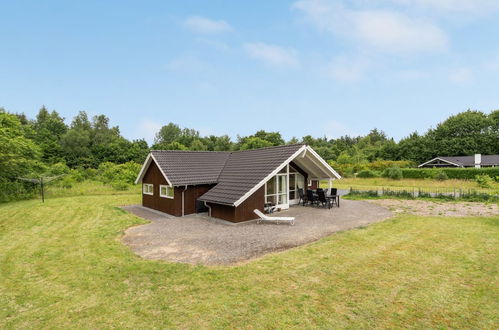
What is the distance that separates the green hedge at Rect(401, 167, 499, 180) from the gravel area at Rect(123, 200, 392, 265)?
74.9ft

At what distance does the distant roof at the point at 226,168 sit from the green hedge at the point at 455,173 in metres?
23.2

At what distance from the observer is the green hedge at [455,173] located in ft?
92.7

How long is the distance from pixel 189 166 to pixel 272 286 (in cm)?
1096

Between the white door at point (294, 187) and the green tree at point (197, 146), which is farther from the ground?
the green tree at point (197, 146)

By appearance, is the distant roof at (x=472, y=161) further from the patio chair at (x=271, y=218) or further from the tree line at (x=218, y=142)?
the patio chair at (x=271, y=218)

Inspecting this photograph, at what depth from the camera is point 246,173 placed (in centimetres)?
1394

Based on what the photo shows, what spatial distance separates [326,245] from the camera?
334 inches

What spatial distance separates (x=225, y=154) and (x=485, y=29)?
19520mm

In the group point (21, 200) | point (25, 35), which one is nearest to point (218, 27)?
point (25, 35)

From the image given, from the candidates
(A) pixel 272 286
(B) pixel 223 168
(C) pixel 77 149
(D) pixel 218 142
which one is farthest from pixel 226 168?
(D) pixel 218 142

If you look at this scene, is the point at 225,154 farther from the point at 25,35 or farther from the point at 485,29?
the point at 485,29

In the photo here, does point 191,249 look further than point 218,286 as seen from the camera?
Yes

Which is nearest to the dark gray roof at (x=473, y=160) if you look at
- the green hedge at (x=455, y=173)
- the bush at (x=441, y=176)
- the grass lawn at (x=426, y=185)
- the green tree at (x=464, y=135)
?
the green tree at (x=464, y=135)

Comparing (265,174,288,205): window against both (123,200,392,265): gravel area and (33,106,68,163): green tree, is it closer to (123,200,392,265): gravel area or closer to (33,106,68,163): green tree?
(123,200,392,265): gravel area
